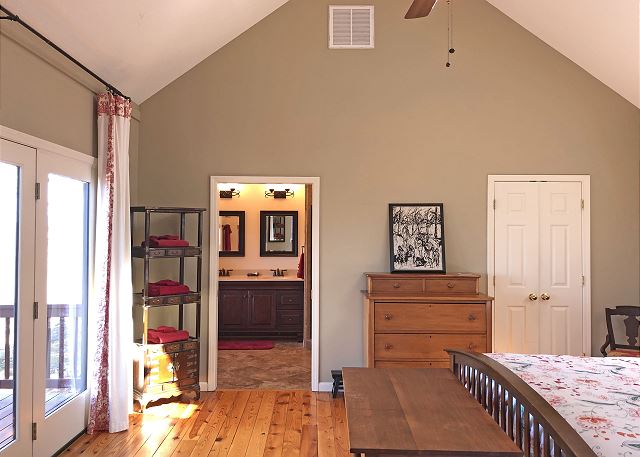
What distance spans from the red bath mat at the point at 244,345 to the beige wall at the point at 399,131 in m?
1.80

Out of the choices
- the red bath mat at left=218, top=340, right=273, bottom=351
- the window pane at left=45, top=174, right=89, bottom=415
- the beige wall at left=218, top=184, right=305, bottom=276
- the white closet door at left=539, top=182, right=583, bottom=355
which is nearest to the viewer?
the window pane at left=45, top=174, right=89, bottom=415

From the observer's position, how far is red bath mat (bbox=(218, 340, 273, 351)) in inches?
279

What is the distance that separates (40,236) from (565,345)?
4.57 metres

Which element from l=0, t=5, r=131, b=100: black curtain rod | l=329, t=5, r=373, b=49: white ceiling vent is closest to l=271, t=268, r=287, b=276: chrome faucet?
l=329, t=5, r=373, b=49: white ceiling vent

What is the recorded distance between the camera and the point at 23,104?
10.5 feet

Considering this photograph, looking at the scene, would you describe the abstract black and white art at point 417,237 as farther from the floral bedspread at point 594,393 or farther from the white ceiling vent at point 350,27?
the floral bedspread at point 594,393

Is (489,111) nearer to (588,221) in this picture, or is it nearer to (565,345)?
(588,221)

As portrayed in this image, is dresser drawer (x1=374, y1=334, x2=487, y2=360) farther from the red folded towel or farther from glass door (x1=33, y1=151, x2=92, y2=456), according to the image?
glass door (x1=33, y1=151, x2=92, y2=456)

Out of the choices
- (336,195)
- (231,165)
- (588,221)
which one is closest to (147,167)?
(231,165)

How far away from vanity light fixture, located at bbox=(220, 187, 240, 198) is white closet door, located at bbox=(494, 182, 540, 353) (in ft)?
13.1

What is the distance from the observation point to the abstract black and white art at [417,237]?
5.23 m

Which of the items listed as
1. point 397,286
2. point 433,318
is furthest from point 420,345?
point 397,286

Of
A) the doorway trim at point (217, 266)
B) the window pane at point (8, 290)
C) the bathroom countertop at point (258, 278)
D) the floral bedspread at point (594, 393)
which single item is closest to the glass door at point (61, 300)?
the window pane at point (8, 290)

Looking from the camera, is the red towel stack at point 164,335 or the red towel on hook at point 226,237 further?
the red towel on hook at point 226,237
